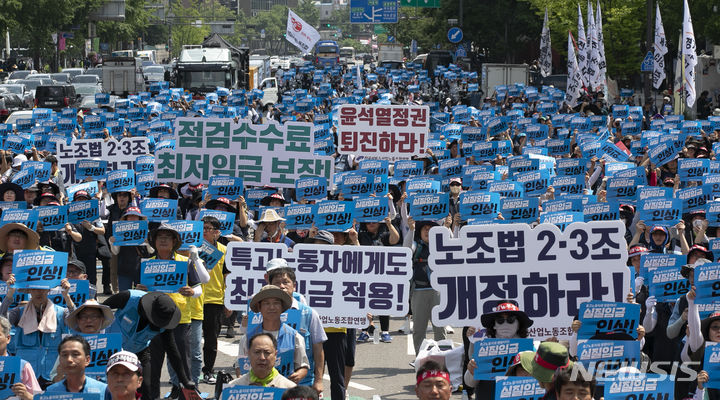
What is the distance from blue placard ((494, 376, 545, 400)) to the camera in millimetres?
7160

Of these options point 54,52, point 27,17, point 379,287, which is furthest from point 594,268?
point 54,52

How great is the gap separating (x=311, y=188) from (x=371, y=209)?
2.55 meters

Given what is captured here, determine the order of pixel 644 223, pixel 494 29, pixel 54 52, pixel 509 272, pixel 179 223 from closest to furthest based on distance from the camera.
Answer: pixel 509 272
pixel 179 223
pixel 644 223
pixel 494 29
pixel 54 52

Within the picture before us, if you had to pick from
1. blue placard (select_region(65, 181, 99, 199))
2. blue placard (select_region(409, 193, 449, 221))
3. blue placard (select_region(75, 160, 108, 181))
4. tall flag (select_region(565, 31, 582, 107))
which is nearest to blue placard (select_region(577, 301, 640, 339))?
blue placard (select_region(409, 193, 449, 221))

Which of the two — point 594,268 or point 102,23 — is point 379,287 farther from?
point 102,23

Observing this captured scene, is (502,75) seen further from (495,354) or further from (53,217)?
(495,354)

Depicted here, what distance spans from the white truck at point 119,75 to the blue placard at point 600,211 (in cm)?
3959

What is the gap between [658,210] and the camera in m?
13.7

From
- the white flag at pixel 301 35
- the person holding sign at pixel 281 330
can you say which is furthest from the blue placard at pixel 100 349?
the white flag at pixel 301 35

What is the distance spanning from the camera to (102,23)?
3204 inches

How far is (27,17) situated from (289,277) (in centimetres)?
5698

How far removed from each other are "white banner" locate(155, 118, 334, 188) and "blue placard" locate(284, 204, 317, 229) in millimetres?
3457

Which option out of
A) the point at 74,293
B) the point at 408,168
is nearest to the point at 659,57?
the point at 408,168

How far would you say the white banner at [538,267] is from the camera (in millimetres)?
9469
